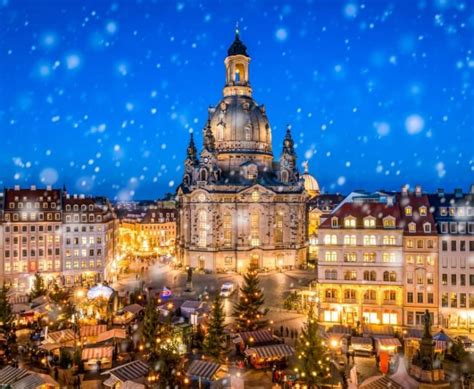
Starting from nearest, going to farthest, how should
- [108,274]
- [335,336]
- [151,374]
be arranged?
[151,374]
[335,336]
[108,274]

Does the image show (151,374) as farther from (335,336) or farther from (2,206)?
(2,206)

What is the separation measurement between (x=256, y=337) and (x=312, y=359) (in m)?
9.42

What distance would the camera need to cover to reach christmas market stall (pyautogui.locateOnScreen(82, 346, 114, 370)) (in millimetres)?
37062

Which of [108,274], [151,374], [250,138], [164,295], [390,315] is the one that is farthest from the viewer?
[250,138]

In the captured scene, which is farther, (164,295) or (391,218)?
(164,295)

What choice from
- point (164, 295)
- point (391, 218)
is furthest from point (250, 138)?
point (391, 218)

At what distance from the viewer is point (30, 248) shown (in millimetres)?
71125

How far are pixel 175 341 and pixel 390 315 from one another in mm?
22918

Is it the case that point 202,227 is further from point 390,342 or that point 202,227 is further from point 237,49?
point 390,342

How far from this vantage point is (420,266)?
4941 cm

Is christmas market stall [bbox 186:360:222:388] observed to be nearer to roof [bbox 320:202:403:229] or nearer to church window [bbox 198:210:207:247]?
roof [bbox 320:202:403:229]

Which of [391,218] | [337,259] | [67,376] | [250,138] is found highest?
[250,138]

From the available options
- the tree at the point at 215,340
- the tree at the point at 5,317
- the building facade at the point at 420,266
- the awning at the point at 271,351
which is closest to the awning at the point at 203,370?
the tree at the point at 215,340

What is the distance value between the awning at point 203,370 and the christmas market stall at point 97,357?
744 centimetres
